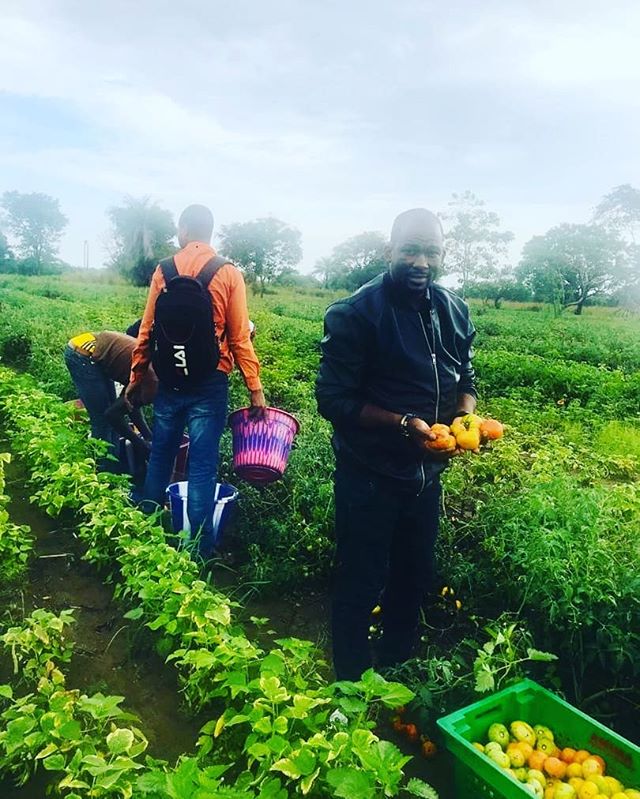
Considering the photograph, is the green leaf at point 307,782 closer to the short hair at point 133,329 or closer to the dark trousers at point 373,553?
the dark trousers at point 373,553

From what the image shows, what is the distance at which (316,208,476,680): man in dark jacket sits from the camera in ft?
8.02

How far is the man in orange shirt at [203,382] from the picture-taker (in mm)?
3592

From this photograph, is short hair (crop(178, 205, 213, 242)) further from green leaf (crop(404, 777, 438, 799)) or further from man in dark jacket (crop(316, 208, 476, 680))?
green leaf (crop(404, 777, 438, 799))

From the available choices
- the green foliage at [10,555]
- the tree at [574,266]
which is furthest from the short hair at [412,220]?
the tree at [574,266]

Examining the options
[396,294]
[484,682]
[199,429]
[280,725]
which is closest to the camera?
[280,725]

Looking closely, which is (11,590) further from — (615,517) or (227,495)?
(615,517)

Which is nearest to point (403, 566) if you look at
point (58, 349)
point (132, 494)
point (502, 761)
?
point (502, 761)

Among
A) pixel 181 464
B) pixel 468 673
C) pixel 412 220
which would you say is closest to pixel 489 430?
pixel 412 220

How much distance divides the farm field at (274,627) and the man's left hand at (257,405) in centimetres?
65

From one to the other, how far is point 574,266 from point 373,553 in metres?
51.0

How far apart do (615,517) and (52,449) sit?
3.68 meters

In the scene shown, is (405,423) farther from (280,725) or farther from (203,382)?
(203,382)

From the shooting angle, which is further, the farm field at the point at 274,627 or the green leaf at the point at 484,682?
the green leaf at the point at 484,682

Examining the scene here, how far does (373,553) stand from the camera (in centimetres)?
260
